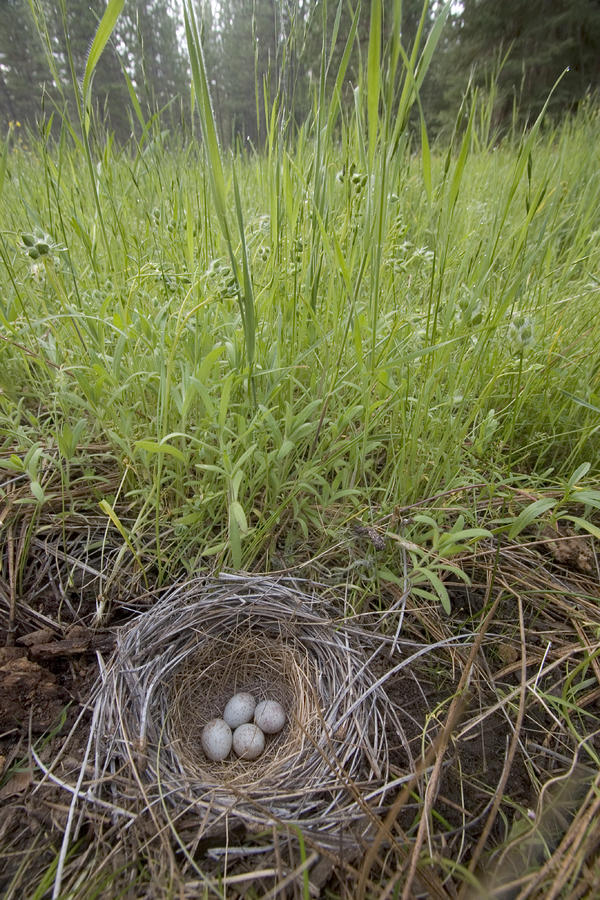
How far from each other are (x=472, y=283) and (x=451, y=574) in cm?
88

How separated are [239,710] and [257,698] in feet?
0.34

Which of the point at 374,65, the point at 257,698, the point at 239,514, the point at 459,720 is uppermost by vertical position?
the point at 374,65

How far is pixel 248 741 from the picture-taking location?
1.16 meters

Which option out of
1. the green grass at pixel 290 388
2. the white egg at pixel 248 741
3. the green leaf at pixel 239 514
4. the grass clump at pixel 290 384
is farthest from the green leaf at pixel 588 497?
the white egg at pixel 248 741

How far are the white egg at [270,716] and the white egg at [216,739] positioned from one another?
0.09 metres

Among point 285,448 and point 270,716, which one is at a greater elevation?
point 285,448

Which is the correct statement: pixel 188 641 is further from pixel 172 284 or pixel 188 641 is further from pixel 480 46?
pixel 480 46

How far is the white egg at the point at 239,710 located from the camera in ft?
3.99

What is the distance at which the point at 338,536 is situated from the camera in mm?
1115

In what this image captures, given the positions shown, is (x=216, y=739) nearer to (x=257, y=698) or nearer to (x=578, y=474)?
(x=257, y=698)

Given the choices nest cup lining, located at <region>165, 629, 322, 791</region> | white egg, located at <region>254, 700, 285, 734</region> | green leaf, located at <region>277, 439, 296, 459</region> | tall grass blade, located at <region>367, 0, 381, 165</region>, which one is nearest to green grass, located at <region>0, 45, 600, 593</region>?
green leaf, located at <region>277, 439, 296, 459</region>

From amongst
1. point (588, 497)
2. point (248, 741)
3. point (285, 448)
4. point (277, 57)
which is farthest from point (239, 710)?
point (277, 57)

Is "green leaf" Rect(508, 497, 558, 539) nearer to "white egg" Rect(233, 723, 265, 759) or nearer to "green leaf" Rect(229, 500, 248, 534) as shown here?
"green leaf" Rect(229, 500, 248, 534)

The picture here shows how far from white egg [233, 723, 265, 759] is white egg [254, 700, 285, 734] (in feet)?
0.06
